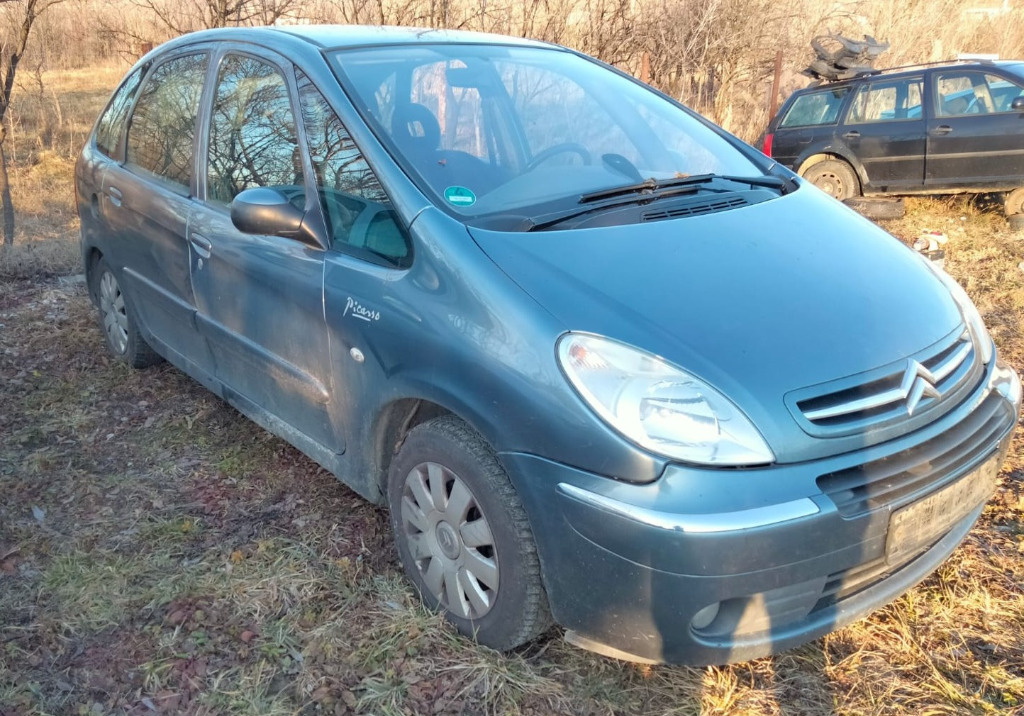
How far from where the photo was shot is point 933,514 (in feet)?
6.89

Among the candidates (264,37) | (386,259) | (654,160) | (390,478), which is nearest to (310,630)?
(390,478)

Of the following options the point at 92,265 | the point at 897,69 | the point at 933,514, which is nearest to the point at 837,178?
the point at 897,69

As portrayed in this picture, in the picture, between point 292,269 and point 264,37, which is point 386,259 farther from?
point 264,37

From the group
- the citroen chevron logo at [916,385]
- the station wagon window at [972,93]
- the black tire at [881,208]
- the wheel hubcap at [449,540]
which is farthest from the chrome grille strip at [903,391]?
the station wagon window at [972,93]

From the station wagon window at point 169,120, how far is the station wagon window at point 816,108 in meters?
7.83

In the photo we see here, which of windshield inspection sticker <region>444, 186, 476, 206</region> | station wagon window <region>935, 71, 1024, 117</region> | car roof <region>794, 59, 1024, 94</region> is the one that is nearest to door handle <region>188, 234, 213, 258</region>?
windshield inspection sticker <region>444, 186, 476, 206</region>

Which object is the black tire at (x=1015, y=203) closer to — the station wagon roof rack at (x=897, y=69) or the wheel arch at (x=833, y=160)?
the station wagon roof rack at (x=897, y=69)

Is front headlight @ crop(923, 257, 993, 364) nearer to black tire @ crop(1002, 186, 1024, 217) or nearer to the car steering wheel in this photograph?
the car steering wheel

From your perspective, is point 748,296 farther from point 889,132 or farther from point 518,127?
point 889,132

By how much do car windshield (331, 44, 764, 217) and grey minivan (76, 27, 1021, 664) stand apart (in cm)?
1

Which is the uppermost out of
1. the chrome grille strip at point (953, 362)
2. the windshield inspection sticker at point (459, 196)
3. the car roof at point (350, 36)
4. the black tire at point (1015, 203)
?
the car roof at point (350, 36)

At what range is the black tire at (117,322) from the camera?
4406 millimetres

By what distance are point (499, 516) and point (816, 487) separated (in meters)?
0.79

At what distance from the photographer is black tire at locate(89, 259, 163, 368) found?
4.41 metres
